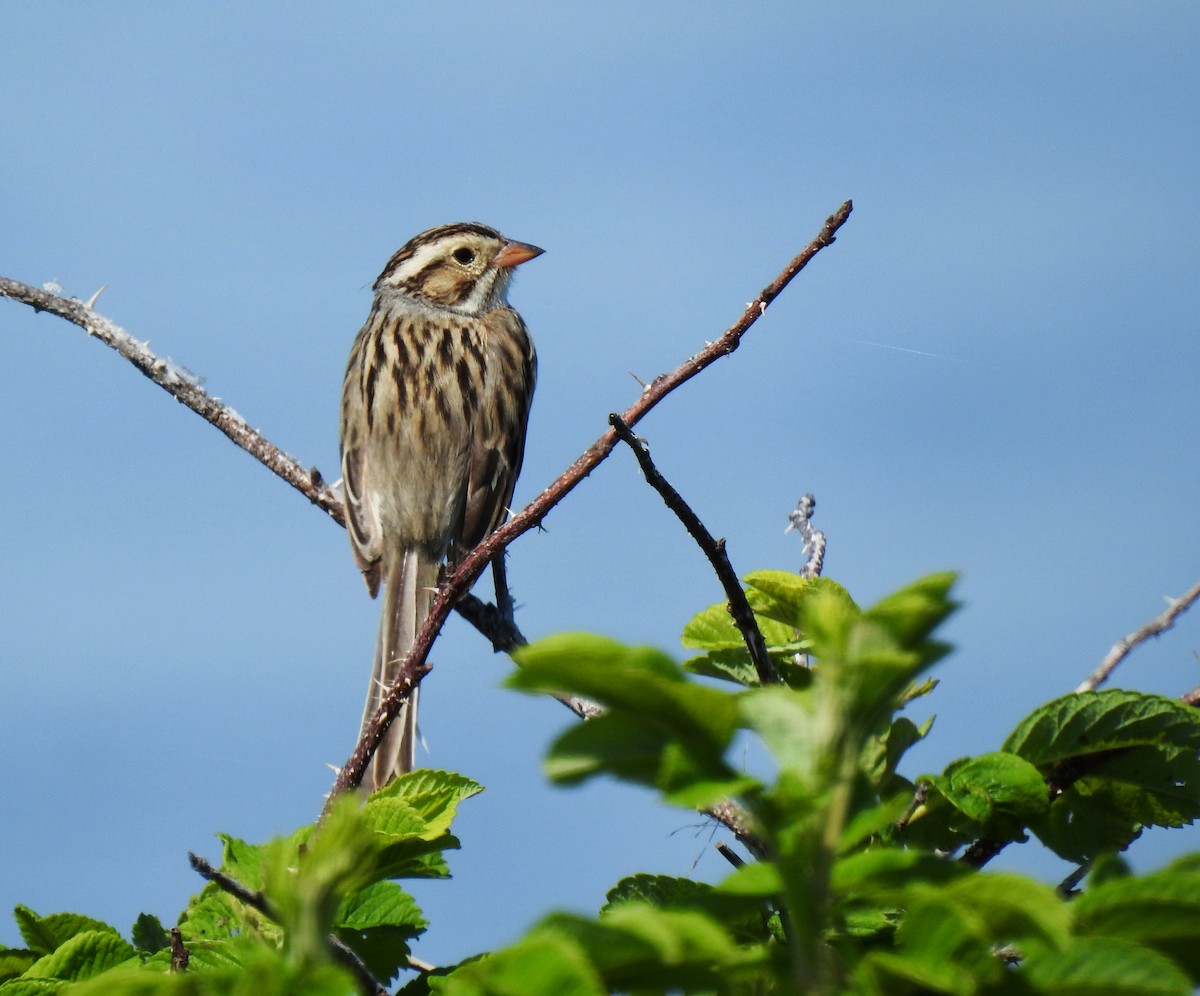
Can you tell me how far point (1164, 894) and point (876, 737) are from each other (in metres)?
1.08

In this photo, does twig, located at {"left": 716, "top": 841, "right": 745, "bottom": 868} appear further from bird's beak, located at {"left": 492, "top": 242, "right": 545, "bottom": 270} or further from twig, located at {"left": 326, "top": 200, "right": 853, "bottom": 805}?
bird's beak, located at {"left": 492, "top": 242, "right": 545, "bottom": 270}

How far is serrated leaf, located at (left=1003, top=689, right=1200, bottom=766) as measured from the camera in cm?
205

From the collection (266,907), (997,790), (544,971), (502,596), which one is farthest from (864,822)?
(502,596)

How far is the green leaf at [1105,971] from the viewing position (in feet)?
3.02

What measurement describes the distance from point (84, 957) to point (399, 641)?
4.43 m

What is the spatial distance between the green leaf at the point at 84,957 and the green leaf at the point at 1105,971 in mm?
1605

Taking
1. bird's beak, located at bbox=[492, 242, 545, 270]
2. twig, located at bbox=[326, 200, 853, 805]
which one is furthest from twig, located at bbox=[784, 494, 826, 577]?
bird's beak, located at bbox=[492, 242, 545, 270]

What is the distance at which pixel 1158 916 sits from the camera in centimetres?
104

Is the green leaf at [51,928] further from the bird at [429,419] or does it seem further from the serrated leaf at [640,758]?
the bird at [429,419]

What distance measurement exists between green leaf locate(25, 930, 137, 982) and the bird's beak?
24.6ft

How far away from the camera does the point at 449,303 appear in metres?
9.38

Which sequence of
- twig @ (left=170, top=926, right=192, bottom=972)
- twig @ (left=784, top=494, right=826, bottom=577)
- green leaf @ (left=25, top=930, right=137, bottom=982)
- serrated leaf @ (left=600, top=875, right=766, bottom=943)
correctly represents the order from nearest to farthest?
serrated leaf @ (left=600, top=875, right=766, bottom=943)
twig @ (left=170, top=926, right=192, bottom=972)
green leaf @ (left=25, top=930, right=137, bottom=982)
twig @ (left=784, top=494, right=826, bottom=577)

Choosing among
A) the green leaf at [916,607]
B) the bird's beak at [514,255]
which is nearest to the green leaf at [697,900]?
the green leaf at [916,607]

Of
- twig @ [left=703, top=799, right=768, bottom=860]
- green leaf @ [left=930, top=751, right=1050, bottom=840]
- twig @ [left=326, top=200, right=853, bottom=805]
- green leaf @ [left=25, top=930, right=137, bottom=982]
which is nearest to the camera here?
green leaf @ [left=930, top=751, right=1050, bottom=840]
